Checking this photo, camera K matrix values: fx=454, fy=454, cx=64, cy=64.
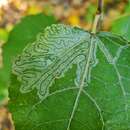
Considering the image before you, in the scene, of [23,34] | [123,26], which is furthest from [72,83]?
[23,34]

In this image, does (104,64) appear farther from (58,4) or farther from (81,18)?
(58,4)

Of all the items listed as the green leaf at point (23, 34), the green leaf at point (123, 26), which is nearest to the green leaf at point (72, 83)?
the green leaf at point (123, 26)

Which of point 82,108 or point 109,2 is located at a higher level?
point 109,2

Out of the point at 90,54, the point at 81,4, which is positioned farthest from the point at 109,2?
the point at 90,54

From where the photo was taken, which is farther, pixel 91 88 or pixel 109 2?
pixel 109 2

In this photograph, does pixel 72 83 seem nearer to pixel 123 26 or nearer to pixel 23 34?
pixel 123 26

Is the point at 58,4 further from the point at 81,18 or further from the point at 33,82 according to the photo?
the point at 33,82

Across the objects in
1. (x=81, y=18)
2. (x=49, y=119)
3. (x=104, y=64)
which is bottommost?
(x=49, y=119)

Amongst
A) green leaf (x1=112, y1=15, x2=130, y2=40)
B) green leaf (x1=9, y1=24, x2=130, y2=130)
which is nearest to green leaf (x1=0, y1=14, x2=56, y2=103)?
green leaf (x1=112, y1=15, x2=130, y2=40)
